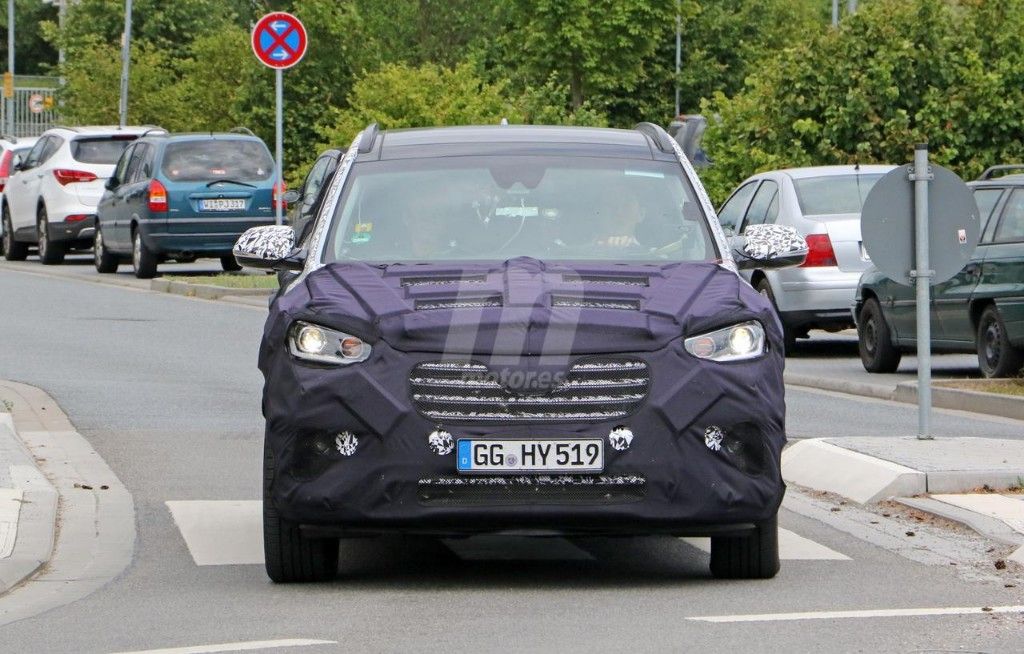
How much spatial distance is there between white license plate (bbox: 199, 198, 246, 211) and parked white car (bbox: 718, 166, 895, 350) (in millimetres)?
10436

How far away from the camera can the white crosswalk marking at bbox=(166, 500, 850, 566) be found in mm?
8598

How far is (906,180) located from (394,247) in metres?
3.81

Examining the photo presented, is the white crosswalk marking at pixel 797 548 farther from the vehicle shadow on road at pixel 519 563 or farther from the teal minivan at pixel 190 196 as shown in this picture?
the teal minivan at pixel 190 196

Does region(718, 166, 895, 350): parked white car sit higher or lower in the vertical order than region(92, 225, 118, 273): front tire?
higher

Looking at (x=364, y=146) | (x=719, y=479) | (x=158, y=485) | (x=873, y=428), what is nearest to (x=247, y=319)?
(x=873, y=428)

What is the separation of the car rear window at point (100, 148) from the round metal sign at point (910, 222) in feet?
75.1

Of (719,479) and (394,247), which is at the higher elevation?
(394,247)

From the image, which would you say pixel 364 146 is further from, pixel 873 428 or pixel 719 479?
pixel 873 428

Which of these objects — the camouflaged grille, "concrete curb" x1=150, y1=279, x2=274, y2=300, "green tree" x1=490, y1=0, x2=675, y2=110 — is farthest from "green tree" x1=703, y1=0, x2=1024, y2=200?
"green tree" x1=490, y1=0, x2=675, y2=110

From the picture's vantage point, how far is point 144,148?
97.9 ft

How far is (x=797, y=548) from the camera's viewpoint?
8.81 m

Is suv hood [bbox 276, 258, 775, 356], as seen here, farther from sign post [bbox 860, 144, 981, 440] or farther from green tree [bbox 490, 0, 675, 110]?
green tree [bbox 490, 0, 675, 110]

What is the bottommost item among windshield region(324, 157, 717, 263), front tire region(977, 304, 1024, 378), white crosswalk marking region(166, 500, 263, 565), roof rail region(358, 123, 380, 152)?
front tire region(977, 304, 1024, 378)

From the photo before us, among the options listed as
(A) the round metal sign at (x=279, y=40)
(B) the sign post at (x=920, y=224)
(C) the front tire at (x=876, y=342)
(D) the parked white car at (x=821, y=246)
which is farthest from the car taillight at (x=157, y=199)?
(B) the sign post at (x=920, y=224)
